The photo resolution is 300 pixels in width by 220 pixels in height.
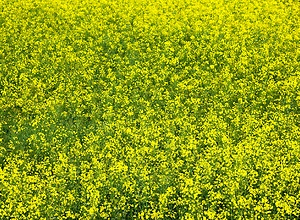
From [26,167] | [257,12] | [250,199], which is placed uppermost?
[257,12]

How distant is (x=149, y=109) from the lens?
37.3 ft

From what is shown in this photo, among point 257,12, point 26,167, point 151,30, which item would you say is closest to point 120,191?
Result: point 26,167

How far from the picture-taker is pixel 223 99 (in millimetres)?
11812

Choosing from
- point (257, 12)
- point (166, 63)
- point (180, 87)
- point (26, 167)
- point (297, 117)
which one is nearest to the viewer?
point (26, 167)

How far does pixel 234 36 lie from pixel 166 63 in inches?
99.1

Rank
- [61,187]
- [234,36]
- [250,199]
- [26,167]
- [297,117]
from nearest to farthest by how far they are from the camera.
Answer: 1. [250,199]
2. [61,187]
3. [26,167]
4. [297,117]
5. [234,36]

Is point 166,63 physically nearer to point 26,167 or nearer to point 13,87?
point 13,87

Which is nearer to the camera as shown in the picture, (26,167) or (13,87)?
(26,167)

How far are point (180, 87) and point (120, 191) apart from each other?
3873 millimetres

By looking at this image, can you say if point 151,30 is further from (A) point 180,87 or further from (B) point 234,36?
(A) point 180,87

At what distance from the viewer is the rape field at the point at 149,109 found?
8.91 meters

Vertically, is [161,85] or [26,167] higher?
[161,85]

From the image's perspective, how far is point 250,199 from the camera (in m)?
8.57

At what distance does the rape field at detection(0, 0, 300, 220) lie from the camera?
29.2 ft
